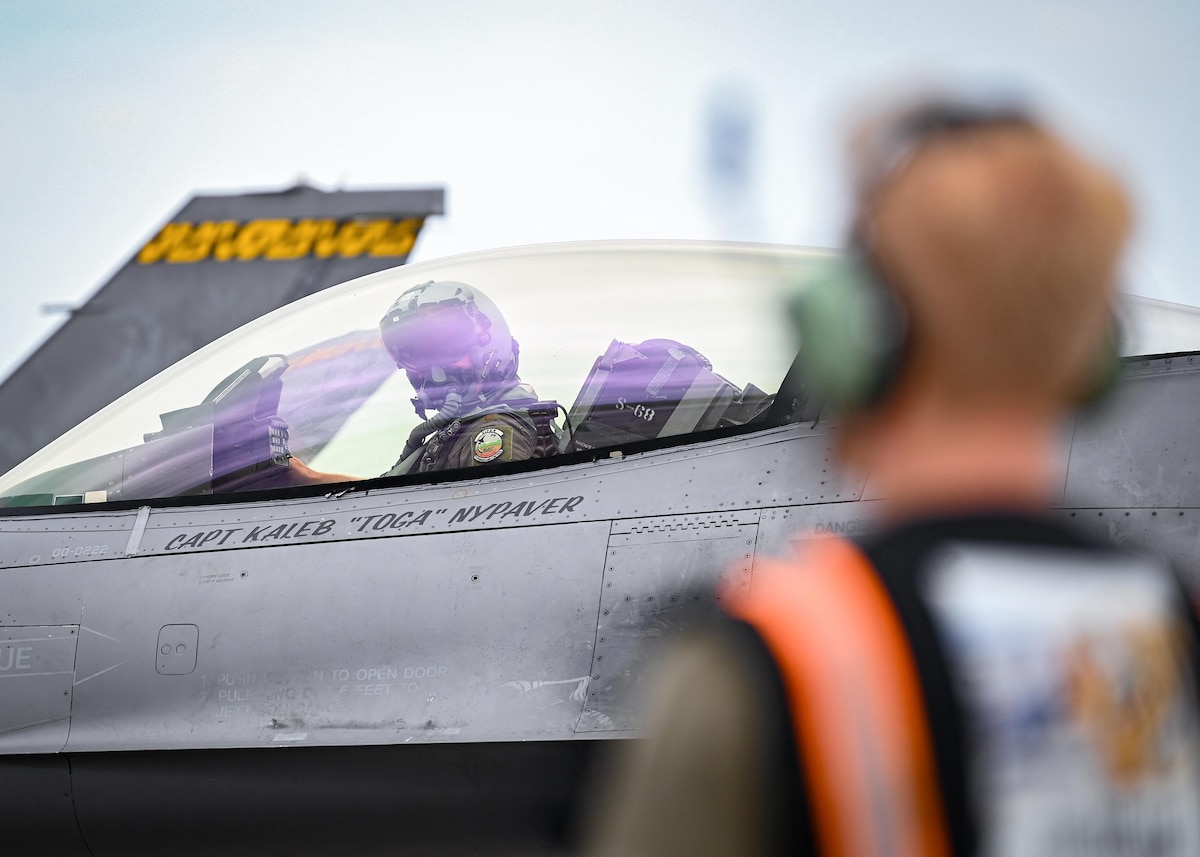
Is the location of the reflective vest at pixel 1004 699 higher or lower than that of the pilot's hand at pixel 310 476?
higher

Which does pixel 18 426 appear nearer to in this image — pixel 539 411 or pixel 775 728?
pixel 539 411

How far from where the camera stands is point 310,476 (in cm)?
404

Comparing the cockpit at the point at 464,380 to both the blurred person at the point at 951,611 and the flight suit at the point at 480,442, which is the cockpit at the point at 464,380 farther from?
the blurred person at the point at 951,611

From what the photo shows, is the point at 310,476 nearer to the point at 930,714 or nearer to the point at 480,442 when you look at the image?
the point at 480,442

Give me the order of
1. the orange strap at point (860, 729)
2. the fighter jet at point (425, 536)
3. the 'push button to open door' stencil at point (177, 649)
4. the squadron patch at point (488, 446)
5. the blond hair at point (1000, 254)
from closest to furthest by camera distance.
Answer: the orange strap at point (860, 729)
the blond hair at point (1000, 254)
the fighter jet at point (425, 536)
the 'push button to open door' stencil at point (177, 649)
the squadron patch at point (488, 446)

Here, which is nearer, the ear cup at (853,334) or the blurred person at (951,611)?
the blurred person at (951,611)

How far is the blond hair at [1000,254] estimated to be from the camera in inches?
33.6

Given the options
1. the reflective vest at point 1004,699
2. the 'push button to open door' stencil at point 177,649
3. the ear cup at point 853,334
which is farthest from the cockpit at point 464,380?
the reflective vest at point 1004,699

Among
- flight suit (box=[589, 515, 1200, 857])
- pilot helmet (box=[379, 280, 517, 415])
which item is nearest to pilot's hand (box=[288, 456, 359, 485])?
pilot helmet (box=[379, 280, 517, 415])

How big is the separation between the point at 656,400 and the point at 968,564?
3.01 meters

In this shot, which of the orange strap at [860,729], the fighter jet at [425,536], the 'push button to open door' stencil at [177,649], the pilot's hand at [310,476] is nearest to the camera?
the orange strap at [860,729]

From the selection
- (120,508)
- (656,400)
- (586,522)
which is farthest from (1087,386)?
(120,508)

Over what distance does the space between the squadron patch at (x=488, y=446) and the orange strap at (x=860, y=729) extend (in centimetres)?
308

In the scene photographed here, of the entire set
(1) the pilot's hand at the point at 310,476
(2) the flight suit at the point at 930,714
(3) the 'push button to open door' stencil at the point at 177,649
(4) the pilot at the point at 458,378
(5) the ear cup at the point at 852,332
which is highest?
(5) the ear cup at the point at 852,332
